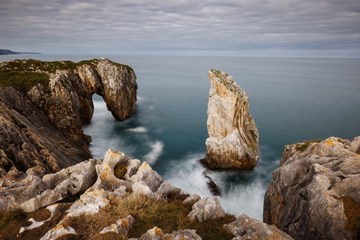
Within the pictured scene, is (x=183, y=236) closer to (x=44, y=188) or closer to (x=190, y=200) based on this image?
(x=190, y=200)

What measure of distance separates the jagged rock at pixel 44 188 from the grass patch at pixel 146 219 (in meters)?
3.92

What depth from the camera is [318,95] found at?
350 feet

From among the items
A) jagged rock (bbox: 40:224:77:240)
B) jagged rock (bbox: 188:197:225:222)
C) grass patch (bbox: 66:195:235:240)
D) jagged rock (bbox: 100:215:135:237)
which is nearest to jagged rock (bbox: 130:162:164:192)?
grass patch (bbox: 66:195:235:240)

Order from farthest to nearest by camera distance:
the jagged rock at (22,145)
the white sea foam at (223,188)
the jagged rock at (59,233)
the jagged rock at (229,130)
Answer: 1. the jagged rock at (229,130)
2. the white sea foam at (223,188)
3. the jagged rock at (22,145)
4. the jagged rock at (59,233)

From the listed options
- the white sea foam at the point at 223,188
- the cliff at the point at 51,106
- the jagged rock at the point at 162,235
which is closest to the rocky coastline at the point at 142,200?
the jagged rock at the point at 162,235

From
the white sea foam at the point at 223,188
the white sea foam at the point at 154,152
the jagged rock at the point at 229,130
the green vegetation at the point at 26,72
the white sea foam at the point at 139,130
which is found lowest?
the white sea foam at the point at 223,188

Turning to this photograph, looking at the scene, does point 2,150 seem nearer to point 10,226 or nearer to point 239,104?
point 10,226

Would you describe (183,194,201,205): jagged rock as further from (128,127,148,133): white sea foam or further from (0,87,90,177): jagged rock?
(128,127,148,133): white sea foam

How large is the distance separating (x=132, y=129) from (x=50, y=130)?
25.6 meters

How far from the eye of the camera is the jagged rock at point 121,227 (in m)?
12.2

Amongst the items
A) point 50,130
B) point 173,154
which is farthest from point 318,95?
point 50,130

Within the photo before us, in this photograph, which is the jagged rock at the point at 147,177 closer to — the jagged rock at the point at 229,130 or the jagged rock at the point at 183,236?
the jagged rock at the point at 183,236

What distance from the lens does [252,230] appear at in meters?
12.5

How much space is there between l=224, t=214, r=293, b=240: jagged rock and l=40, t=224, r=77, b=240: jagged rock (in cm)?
825
